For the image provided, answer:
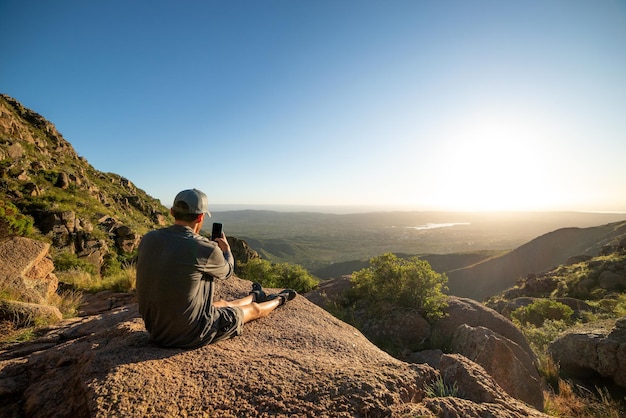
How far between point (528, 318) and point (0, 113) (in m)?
38.5

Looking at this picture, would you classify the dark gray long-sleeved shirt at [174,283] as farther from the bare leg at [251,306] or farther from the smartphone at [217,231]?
the smartphone at [217,231]

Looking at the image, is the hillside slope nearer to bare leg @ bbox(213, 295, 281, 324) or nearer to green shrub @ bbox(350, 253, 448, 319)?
green shrub @ bbox(350, 253, 448, 319)

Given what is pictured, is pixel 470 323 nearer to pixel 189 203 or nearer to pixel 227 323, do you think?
pixel 227 323

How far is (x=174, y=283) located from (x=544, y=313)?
54.2 ft

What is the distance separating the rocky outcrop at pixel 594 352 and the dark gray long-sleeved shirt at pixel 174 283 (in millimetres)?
8667

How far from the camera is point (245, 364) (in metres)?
2.92

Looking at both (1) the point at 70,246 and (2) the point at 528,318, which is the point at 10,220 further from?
(2) the point at 528,318

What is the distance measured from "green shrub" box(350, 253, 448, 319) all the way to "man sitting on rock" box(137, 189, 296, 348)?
20.4 feet

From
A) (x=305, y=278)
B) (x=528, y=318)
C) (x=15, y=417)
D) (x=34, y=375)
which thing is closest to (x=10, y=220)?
(x=34, y=375)

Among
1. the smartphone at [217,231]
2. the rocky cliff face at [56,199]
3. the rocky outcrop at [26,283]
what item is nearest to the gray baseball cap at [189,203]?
the smartphone at [217,231]

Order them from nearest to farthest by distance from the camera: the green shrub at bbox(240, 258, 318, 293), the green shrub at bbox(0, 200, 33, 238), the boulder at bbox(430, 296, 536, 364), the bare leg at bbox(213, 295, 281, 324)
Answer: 1. the bare leg at bbox(213, 295, 281, 324)
2. the boulder at bbox(430, 296, 536, 364)
3. the green shrub at bbox(0, 200, 33, 238)
4. the green shrub at bbox(240, 258, 318, 293)

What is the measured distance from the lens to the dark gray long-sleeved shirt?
299 centimetres

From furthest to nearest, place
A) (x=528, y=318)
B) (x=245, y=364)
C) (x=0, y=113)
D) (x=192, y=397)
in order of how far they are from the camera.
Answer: (x=0, y=113) < (x=528, y=318) < (x=245, y=364) < (x=192, y=397)

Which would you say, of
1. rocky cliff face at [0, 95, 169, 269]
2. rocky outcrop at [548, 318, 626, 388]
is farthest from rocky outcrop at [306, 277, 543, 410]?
rocky cliff face at [0, 95, 169, 269]
